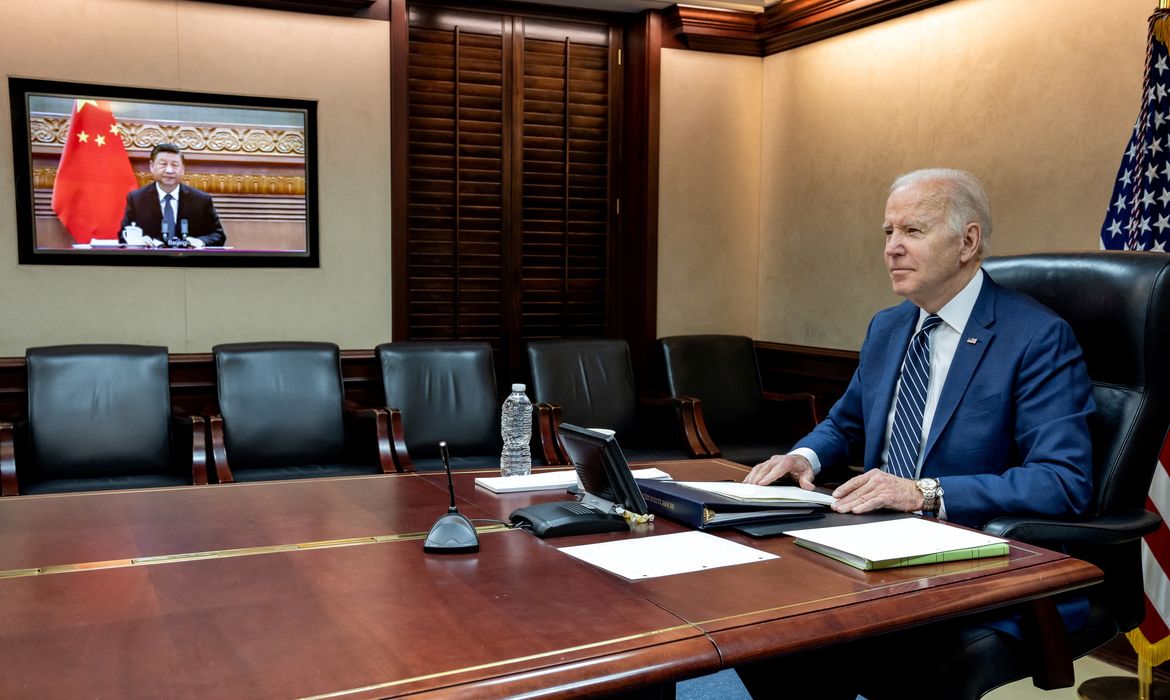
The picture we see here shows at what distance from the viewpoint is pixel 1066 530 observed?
1992 millimetres

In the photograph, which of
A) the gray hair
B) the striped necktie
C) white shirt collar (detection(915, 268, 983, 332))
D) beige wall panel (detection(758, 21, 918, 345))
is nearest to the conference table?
the striped necktie

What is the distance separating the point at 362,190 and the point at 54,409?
1585 millimetres

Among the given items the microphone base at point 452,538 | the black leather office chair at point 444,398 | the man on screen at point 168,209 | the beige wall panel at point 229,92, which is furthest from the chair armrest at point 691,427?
the microphone base at point 452,538

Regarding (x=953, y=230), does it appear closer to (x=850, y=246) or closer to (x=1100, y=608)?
(x=1100, y=608)

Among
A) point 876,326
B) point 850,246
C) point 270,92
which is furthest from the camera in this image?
point 850,246

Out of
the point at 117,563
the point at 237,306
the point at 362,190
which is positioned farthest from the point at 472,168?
the point at 117,563

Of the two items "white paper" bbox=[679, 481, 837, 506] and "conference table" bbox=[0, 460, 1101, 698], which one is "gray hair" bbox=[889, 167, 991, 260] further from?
"conference table" bbox=[0, 460, 1101, 698]

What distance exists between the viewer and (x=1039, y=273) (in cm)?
243

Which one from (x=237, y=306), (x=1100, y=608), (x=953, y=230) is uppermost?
(x=953, y=230)

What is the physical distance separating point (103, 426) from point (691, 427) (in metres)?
2.38

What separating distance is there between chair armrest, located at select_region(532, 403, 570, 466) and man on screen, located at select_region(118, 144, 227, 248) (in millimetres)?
1629

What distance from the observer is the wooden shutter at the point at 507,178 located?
190 inches

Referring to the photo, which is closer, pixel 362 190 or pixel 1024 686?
pixel 1024 686

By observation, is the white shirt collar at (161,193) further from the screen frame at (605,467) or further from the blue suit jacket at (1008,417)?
the blue suit jacket at (1008,417)
